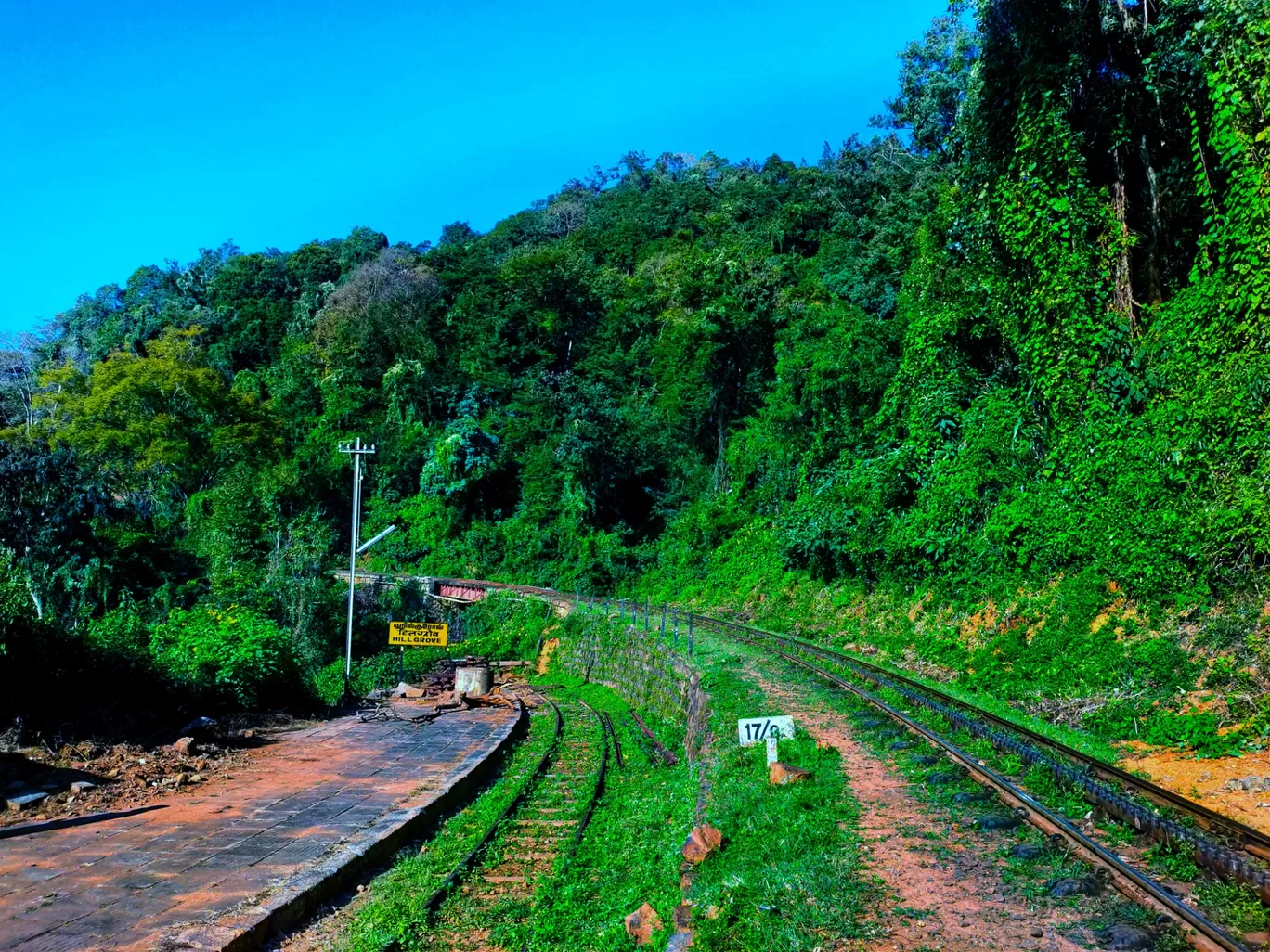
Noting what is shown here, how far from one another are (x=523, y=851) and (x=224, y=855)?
317 centimetres

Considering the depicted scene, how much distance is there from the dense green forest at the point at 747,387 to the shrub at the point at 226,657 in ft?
0.27

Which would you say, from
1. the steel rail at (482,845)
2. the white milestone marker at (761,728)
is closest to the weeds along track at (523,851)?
the steel rail at (482,845)

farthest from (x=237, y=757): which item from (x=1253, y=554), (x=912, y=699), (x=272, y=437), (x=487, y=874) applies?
(x=272, y=437)

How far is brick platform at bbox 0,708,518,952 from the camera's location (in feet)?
20.8

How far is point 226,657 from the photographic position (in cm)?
1611

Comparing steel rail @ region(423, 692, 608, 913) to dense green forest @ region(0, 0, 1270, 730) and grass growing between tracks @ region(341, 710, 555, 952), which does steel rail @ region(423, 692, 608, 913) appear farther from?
dense green forest @ region(0, 0, 1270, 730)

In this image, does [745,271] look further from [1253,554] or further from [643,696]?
[1253,554]

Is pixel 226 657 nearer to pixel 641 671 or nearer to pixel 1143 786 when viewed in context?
pixel 641 671

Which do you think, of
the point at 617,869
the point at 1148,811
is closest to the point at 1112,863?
the point at 1148,811

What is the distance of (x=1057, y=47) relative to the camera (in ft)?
59.3

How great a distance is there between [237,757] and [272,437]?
3691cm

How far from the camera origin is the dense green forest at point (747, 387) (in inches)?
565

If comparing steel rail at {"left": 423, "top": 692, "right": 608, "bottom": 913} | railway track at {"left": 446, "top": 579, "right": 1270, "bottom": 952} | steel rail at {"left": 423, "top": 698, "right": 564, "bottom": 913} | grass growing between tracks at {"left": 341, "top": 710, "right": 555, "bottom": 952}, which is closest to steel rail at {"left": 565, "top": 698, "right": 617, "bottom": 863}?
steel rail at {"left": 423, "top": 692, "right": 608, "bottom": 913}

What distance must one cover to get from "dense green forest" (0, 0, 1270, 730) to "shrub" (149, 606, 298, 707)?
0.08 metres
